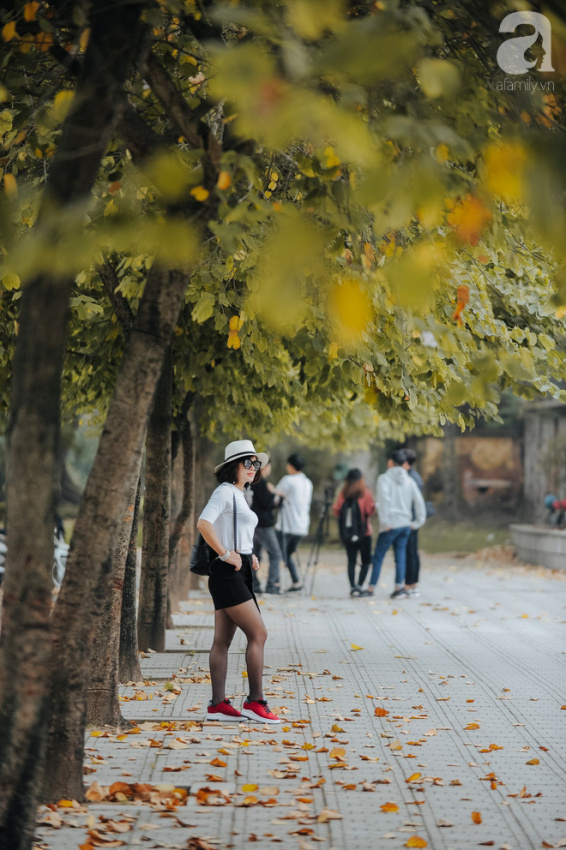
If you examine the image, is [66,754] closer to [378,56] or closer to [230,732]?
[230,732]

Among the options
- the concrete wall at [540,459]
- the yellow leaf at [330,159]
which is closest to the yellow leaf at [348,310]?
the yellow leaf at [330,159]

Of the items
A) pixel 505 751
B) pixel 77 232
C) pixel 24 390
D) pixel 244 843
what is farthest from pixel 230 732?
pixel 77 232

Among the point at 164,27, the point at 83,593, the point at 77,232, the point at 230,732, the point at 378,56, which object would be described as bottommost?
the point at 230,732

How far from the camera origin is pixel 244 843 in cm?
493

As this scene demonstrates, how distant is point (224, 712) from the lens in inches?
302

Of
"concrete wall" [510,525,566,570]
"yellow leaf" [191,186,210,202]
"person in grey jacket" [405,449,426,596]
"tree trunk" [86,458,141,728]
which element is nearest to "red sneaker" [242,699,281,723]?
"tree trunk" [86,458,141,728]

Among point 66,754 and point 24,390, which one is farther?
point 66,754

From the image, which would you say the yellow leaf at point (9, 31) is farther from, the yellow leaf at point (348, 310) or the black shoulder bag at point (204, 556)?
the black shoulder bag at point (204, 556)

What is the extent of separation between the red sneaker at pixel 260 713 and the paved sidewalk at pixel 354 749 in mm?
137

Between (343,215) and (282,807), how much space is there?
9.61 ft

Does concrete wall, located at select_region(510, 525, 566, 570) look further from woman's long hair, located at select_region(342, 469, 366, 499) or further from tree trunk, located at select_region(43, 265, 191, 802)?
tree trunk, located at select_region(43, 265, 191, 802)

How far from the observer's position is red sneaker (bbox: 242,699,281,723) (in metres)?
7.59

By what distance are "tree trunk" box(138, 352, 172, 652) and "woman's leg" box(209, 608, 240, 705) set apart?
2729mm

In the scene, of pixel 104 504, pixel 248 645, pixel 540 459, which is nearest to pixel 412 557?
pixel 248 645
